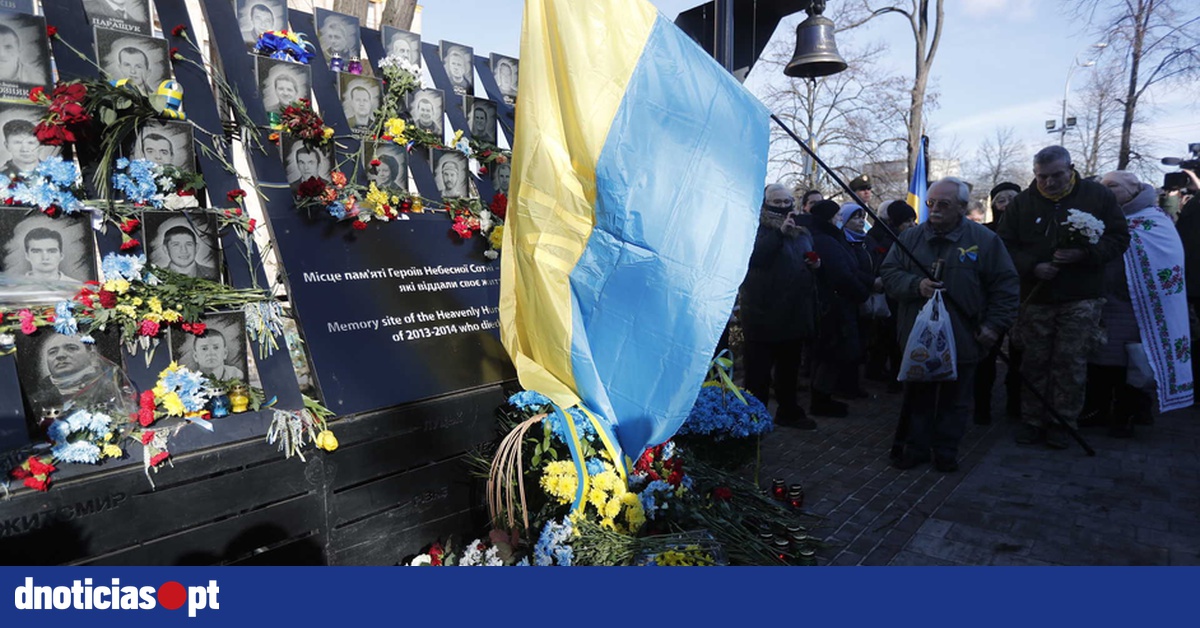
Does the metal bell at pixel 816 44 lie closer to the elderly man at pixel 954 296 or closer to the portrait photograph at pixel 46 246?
the elderly man at pixel 954 296

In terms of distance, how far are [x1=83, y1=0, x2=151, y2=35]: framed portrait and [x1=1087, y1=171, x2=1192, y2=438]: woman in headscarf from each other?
644cm

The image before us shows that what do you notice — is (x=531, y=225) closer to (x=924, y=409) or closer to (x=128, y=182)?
(x=128, y=182)

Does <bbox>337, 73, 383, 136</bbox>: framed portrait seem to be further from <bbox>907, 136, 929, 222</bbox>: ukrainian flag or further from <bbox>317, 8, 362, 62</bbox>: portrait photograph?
<bbox>907, 136, 929, 222</bbox>: ukrainian flag

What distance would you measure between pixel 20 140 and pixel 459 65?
103 inches

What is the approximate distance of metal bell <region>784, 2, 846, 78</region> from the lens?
14.2 feet

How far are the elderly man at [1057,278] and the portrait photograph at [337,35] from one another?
4.69 metres

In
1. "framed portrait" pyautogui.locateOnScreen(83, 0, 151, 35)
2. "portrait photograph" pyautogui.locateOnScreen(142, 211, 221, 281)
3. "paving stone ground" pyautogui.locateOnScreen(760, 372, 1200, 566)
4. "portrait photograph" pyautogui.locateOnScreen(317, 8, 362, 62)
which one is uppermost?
"portrait photograph" pyautogui.locateOnScreen(317, 8, 362, 62)

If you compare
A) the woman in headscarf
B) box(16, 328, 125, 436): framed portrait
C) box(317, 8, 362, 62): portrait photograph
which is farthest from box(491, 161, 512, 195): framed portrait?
the woman in headscarf

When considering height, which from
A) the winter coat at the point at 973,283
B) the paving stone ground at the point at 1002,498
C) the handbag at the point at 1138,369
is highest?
the winter coat at the point at 973,283

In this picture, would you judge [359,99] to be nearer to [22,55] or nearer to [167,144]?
[167,144]

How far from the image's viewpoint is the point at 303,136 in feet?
11.2

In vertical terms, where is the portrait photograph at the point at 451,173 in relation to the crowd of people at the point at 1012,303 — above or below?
above

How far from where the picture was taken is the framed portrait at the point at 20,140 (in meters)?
2.58

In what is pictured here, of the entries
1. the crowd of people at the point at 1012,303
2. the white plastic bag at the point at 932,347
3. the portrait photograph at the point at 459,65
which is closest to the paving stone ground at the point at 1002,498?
the crowd of people at the point at 1012,303
